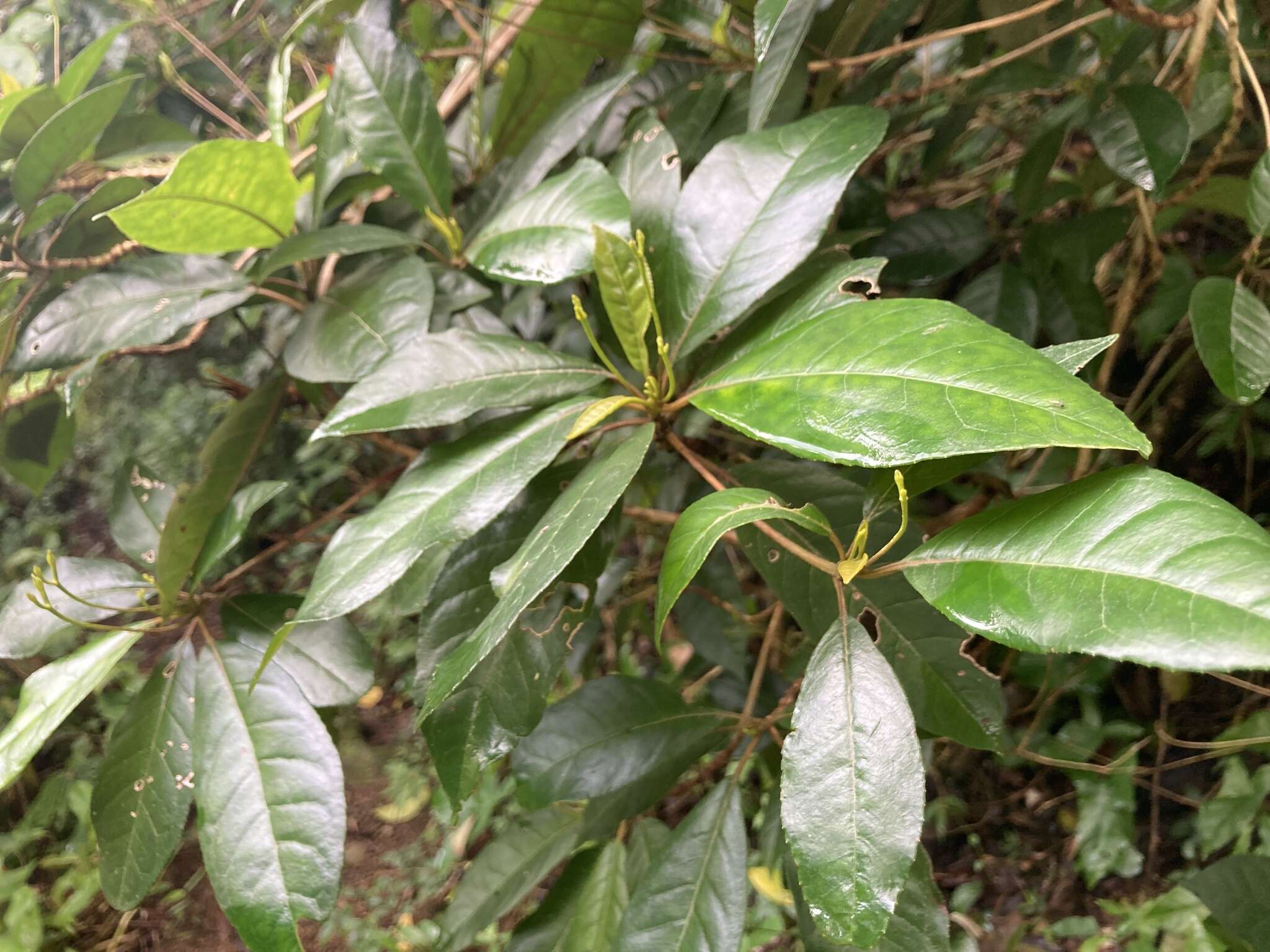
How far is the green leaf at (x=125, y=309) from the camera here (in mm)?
745

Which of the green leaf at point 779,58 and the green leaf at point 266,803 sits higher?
the green leaf at point 779,58

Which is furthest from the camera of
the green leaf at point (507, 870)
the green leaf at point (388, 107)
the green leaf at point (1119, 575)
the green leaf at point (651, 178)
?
the green leaf at point (507, 870)

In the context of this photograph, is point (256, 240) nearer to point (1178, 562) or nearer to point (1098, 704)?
point (1178, 562)

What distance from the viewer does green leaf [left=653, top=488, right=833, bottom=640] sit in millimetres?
419

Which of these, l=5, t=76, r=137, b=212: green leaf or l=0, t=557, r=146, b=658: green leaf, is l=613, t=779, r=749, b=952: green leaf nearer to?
l=0, t=557, r=146, b=658: green leaf

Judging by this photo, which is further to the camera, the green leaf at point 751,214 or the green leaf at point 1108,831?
the green leaf at point 1108,831

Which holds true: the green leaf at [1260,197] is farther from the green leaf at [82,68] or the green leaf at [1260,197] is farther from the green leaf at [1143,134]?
the green leaf at [82,68]

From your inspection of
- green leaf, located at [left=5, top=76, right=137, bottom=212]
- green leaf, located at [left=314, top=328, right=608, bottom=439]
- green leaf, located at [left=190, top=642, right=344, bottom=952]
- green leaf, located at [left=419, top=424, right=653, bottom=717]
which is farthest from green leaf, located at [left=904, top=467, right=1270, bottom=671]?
green leaf, located at [left=5, top=76, right=137, bottom=212]

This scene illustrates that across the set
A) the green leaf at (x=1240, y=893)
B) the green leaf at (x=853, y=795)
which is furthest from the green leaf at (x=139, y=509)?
the green leaf at (x=1240, y=893)

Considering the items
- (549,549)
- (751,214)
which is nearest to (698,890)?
(549,549)

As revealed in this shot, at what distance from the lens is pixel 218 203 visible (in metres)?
0.68

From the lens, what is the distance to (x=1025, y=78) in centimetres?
87

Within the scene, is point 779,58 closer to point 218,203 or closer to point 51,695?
point 218,203

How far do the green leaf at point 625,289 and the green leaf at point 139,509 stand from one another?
632 millimetres
